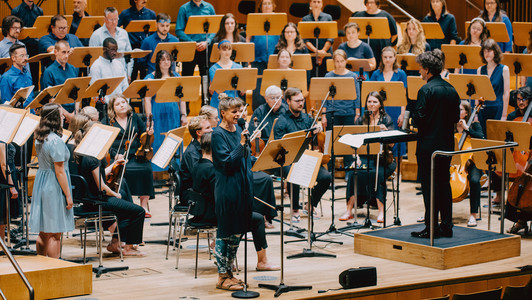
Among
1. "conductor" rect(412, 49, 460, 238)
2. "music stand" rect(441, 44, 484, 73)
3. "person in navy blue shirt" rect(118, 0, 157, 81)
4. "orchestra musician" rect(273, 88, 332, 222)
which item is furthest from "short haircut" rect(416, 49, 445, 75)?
"person in navy blue shirt" rect(118, 0, 157, 81)

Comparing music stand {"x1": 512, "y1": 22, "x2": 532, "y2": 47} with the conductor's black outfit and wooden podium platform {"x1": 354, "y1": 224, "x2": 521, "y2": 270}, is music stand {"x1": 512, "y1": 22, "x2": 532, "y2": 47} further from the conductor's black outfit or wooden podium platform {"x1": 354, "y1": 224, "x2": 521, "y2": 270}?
the conductor's black outfit

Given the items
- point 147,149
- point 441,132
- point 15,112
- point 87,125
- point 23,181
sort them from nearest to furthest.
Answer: point 15,112
point 441,132
point 87,125
point 23,181
point 147,149

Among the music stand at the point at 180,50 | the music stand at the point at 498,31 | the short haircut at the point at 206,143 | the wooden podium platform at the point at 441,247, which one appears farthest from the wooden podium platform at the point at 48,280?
the music stand at the point at 498,31

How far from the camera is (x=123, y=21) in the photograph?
33.7ft

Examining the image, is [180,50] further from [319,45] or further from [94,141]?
[94,141]

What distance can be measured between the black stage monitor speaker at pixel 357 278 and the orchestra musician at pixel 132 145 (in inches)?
111

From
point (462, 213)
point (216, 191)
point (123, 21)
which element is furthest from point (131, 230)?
point (123, 21)

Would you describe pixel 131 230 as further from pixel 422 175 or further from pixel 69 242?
pixel 422 175

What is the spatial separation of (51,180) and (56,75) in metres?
2.74

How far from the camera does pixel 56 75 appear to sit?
814cm

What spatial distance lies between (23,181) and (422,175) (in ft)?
10.7

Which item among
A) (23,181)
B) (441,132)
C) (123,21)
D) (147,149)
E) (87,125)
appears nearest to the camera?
(441,132)

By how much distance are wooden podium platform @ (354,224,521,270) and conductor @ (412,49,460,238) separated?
9.7 inches

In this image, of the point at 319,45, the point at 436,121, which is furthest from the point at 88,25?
the point at 436,121
